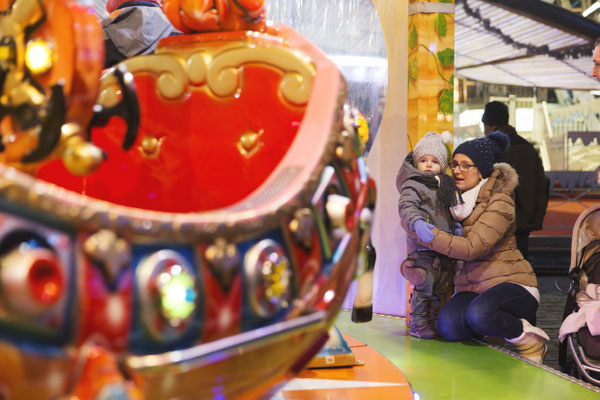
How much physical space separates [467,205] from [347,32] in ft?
2.96

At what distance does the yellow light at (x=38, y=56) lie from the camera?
1.73 feet

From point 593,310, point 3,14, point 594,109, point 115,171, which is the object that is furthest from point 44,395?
point 594,109

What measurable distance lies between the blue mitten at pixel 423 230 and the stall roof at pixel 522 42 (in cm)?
437

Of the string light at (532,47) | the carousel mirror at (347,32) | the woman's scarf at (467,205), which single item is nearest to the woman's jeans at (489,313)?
the woman's scarf at (467,205)

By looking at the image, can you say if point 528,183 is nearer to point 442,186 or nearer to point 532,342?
point 442,186

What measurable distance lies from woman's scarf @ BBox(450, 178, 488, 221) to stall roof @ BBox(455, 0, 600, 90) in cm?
416

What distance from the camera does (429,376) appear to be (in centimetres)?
188

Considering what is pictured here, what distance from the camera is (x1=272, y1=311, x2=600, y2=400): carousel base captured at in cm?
139

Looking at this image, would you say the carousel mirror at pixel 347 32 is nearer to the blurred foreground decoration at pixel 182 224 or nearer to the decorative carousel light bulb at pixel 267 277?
the blurred foreground decoration at pixel 182 224

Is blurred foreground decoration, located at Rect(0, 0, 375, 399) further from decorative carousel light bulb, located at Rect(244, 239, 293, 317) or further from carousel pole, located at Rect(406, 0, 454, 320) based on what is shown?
carousel pole, located at Rect(406, 0, 454, 320)

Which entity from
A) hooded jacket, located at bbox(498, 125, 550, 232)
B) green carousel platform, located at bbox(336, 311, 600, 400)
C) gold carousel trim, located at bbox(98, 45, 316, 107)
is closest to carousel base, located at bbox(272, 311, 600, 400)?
green carousel platform, located at bbox(336, 311, 600, 400)

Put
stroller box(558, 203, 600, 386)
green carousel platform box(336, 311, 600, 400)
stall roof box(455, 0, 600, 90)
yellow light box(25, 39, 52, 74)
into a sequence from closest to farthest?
1. yellow light box(25, 39, 52, 74)
2. green carousel platform box(336, 311, 600, 400)
3. stroller box(558, 203, 600, 386)
4. stall roof box(455, 0, 600, 90)

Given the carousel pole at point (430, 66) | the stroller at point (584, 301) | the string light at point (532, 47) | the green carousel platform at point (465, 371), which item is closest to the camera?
the green carousel platform at point (465, 371)

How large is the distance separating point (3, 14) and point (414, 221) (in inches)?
79.9
